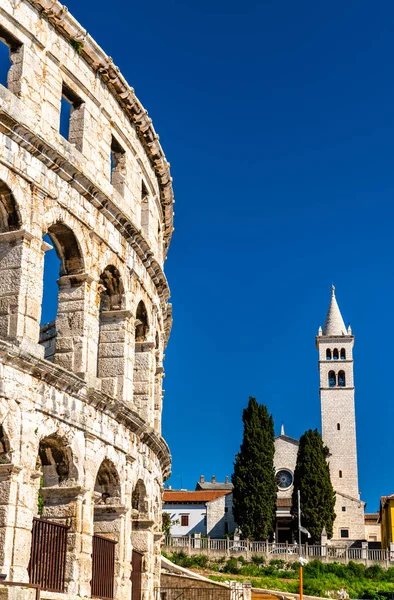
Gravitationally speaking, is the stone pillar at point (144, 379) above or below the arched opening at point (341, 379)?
below

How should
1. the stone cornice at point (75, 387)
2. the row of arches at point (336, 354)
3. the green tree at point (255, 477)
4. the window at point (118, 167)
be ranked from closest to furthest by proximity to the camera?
1. the stone cornice at point (75, 387)
2. the window at point (118, 167)
3. the green tree at point (255, 477)
4. the row of arches at point (336, 354)

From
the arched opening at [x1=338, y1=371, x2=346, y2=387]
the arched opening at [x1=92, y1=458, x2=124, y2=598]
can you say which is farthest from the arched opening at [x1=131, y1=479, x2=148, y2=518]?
the arched opening at [x1=338, y1=371, x2=346, y2=387]

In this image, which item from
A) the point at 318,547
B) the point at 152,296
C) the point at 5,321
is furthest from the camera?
A: the point at 318,547

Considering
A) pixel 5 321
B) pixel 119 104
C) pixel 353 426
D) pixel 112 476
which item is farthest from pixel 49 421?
pixel 353 426

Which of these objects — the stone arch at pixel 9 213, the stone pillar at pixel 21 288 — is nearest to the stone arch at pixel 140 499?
the stone pillar at pixel 21 288

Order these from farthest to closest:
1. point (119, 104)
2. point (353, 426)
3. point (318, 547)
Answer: point (353, 426)
point (318, 547)
point (119, 104)

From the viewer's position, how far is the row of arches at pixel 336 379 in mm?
76750

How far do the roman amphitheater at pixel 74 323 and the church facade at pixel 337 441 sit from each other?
47.4 m

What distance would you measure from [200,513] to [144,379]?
52411 mm

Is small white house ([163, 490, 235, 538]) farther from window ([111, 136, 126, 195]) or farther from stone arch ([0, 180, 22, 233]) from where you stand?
stone arch ([0, 180, 22, 233])

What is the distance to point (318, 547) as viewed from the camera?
5150cm

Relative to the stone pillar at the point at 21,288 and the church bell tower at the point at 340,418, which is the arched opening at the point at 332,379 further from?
the stone pillar at the point at 21,288

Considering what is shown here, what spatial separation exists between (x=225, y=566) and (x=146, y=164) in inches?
1225

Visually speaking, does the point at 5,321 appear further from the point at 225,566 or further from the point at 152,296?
the point at 225,566
